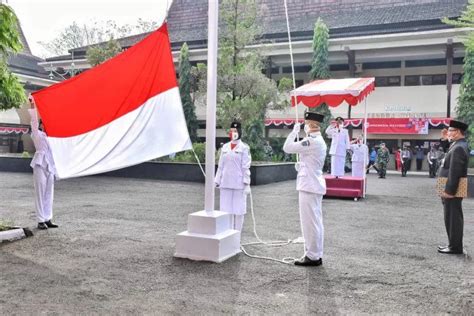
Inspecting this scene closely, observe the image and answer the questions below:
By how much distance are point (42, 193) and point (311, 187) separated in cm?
433

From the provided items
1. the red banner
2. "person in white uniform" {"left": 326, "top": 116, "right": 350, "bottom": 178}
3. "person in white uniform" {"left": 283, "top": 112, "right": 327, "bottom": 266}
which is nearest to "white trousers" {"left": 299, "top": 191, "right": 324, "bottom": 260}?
"person in white uniform" {"left": 283, "top": 112, "right": 327, "bottom": 266}

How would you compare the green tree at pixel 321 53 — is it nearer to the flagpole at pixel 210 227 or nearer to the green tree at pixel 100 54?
the green tree at pixel 100 54

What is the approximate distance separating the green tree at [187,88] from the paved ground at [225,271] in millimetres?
17813

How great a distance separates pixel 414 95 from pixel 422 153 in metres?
3.29

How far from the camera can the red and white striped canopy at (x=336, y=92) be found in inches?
476

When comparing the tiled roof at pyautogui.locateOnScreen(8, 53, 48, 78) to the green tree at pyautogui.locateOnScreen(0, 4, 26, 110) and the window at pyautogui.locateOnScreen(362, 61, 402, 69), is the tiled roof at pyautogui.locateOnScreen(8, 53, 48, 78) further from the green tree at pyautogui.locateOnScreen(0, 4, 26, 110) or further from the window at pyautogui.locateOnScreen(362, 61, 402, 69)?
the green tree at pyautogui.locateOnScreen(0, 4, 26, 110)

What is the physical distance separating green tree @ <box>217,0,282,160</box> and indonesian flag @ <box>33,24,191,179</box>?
36.8 ft

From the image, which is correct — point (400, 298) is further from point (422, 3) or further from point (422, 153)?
point (422, 3)

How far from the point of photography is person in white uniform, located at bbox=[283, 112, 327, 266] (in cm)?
533

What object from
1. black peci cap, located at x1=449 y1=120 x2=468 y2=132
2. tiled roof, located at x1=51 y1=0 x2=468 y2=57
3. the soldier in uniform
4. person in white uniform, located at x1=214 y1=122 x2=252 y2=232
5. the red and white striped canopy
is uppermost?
tiled roof, located at x1=51 y1=0 x2=468 y2=57

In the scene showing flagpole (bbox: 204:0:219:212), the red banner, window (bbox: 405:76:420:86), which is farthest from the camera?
window (bbox: 405:76:420:86)

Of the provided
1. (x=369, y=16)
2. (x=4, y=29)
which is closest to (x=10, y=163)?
(x=4, y=29)

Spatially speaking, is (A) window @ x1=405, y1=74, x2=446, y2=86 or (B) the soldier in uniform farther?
(A) window @ x1=405, y1=74, x2=446, y2=86

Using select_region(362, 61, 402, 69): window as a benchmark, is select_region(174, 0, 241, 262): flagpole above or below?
below
